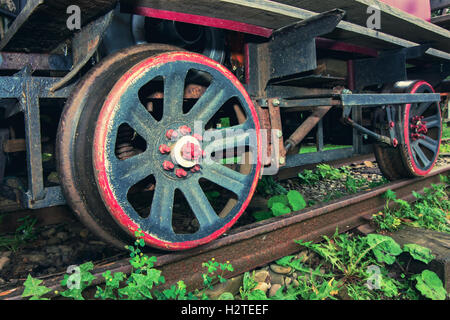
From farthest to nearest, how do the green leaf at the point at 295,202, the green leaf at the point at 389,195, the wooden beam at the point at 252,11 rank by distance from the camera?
the green leaf at the point at 389,195 → the green leaf at the point at 295,202 → the wooden beam at the point at 252,11

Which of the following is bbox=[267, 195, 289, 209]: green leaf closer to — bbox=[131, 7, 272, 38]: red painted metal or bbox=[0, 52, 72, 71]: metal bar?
bbox=[131, 7, 272, 38]: red painted metal

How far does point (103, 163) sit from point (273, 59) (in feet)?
6.09

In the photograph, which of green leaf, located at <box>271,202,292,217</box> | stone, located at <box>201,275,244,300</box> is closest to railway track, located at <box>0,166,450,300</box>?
stone, located at <box>201,275,244,300</box>

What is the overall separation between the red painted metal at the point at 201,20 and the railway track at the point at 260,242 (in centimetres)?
155

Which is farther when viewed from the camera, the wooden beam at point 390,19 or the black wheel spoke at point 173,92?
the wooden beam at point 390,19

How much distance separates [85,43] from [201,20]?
82cm

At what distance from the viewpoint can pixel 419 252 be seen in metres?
2.58

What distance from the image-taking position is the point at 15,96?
1.89 meters

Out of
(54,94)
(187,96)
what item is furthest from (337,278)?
(54,94)

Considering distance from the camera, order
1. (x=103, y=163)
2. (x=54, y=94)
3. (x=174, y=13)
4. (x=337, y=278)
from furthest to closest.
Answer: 1. (x=337, y=278)
2. (x=174, y=13)
3. (x=54, y=94)
4. (x=103, y=163)

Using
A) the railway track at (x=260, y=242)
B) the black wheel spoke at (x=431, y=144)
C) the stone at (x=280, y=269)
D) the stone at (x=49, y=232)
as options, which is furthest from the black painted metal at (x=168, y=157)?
the black wheel spoke at (x=431, y=144)

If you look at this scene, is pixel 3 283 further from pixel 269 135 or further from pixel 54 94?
pixel 269 135

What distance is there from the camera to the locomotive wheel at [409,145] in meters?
4.03

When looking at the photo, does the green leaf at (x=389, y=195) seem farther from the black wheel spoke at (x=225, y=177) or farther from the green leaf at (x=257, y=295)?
the green leaf at (x=257, y=295)
